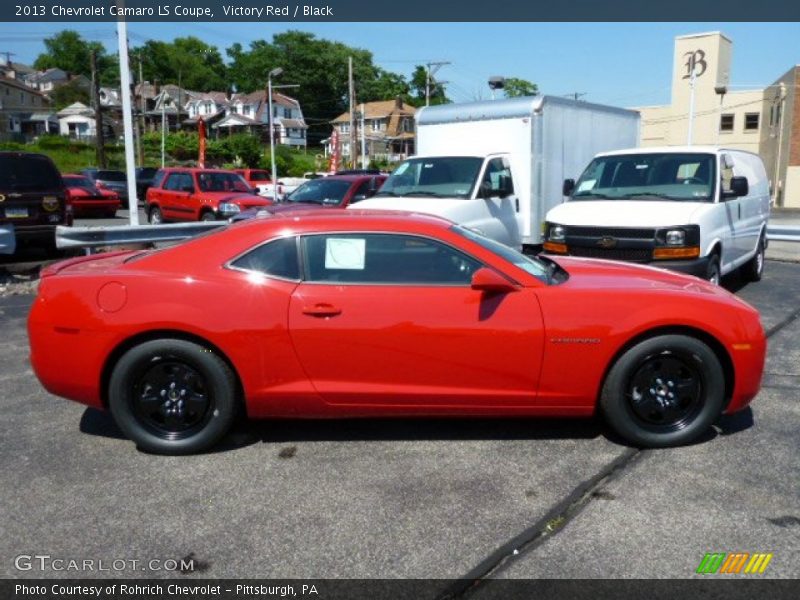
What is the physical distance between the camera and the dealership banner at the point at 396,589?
289 cm

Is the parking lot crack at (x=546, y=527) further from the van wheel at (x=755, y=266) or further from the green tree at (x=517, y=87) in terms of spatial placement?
the green tree at (x=517, y=87)

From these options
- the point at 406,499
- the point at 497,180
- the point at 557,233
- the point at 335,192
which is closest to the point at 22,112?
the point at 335,192

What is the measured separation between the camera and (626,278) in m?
4.55

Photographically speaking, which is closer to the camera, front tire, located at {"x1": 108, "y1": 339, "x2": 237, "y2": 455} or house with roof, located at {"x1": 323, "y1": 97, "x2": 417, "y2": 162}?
Answer: front tire, located at {"x1": 108, "y1": 339, "x2": 237, "y2": 455}

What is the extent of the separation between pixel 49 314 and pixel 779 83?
164 feet

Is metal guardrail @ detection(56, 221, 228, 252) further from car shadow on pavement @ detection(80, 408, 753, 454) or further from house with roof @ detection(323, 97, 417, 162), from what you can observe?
house with roof @ detection(323, 97, 417, 162)

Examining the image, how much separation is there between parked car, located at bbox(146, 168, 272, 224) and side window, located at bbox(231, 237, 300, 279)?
12.3 m

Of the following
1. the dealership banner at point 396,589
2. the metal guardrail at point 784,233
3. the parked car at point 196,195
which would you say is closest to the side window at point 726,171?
the metal guardrail at point 784,233

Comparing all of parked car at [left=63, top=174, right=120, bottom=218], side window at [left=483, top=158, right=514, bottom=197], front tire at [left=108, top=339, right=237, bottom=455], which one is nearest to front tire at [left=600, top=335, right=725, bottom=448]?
front tire at [left=108, top=339, right=237, bottom=455]

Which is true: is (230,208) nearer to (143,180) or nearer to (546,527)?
(546,527)

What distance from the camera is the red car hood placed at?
4.40 metres

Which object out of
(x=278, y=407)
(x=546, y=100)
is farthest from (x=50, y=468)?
(x=546, y=100)

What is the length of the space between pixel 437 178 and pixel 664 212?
3.57m

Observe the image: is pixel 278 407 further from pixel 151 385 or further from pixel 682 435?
pixel 682 435
